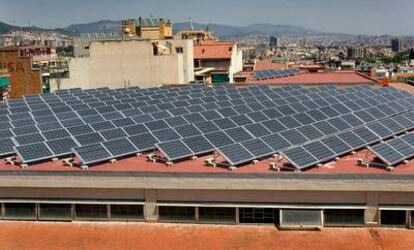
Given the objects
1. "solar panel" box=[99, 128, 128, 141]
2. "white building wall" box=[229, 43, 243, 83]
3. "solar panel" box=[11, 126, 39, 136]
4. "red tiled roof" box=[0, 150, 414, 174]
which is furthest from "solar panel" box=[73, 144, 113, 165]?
"white building wall" box=[229, 43, 243, 83]

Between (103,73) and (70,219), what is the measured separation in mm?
41346

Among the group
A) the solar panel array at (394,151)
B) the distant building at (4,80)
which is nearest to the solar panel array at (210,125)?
the solar panel array at (394,151)

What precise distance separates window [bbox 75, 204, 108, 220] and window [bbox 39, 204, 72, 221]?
36cm

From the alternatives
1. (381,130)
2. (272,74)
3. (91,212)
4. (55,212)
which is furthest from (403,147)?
(272,74)

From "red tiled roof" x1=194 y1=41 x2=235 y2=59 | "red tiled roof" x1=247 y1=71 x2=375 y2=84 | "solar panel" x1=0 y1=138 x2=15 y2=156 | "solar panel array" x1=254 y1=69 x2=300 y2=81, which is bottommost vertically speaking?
"solar panel" x1=0 y1=138 x2=15 y2=156

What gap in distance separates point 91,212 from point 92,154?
8.70 ft

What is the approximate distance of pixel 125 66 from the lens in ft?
200

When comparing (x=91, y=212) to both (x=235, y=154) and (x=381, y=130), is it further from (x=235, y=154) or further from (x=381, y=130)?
(x=381, y=130)

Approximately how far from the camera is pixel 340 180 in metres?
20.5

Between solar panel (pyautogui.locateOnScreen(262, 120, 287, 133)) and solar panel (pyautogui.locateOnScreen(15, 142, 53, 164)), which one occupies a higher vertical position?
solar panel (pyautogui.locateOnScreen(262, 120, 287, 133))

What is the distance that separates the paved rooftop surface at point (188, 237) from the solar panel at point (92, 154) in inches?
108

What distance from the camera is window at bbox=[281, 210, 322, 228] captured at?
2075 centimetres

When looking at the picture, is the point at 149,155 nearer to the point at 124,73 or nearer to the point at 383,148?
the point at 383,148

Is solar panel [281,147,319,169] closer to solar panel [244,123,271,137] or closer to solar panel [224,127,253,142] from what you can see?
Result: solar panel [224,127,253,142]
